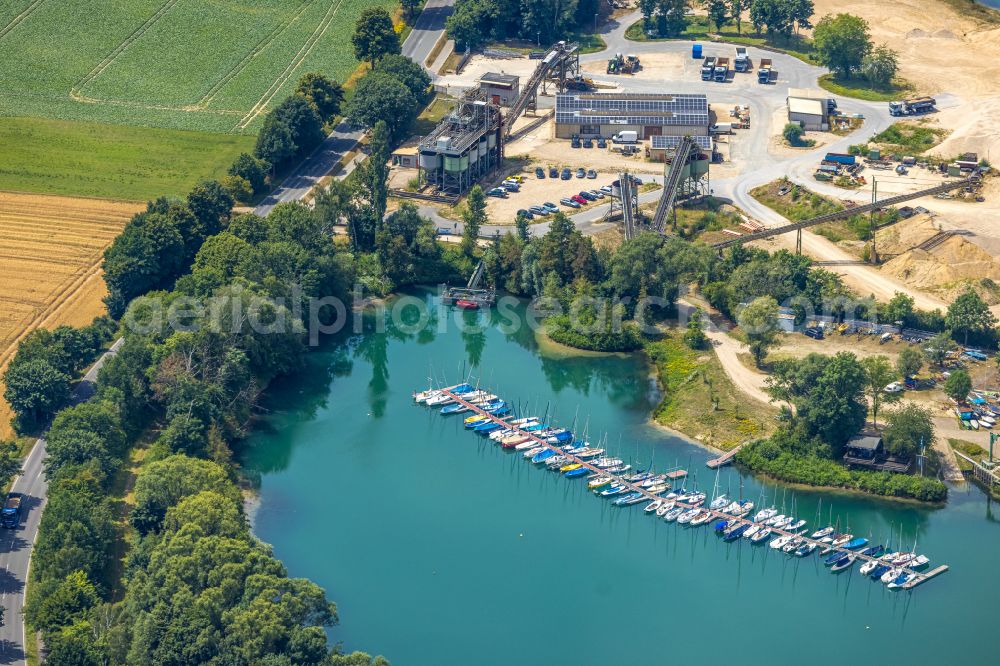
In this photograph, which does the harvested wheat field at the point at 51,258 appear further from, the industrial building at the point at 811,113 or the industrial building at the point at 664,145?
the industrial building at the point at 811,113

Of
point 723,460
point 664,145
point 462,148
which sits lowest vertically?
point 723,460

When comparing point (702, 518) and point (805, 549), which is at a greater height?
point (702, 518)

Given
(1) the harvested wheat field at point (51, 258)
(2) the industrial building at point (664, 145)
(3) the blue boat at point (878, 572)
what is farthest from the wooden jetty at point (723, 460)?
(1) the harvested wheat field at point (51, 258)

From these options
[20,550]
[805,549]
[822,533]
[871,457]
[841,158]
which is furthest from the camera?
[841,158]

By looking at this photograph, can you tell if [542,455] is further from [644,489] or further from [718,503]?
[718,503]

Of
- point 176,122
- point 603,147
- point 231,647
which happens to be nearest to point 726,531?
point 231,647

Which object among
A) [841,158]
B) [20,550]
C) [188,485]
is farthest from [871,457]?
[20,550]

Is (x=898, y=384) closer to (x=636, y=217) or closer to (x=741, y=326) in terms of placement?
(x=741, y=326)
